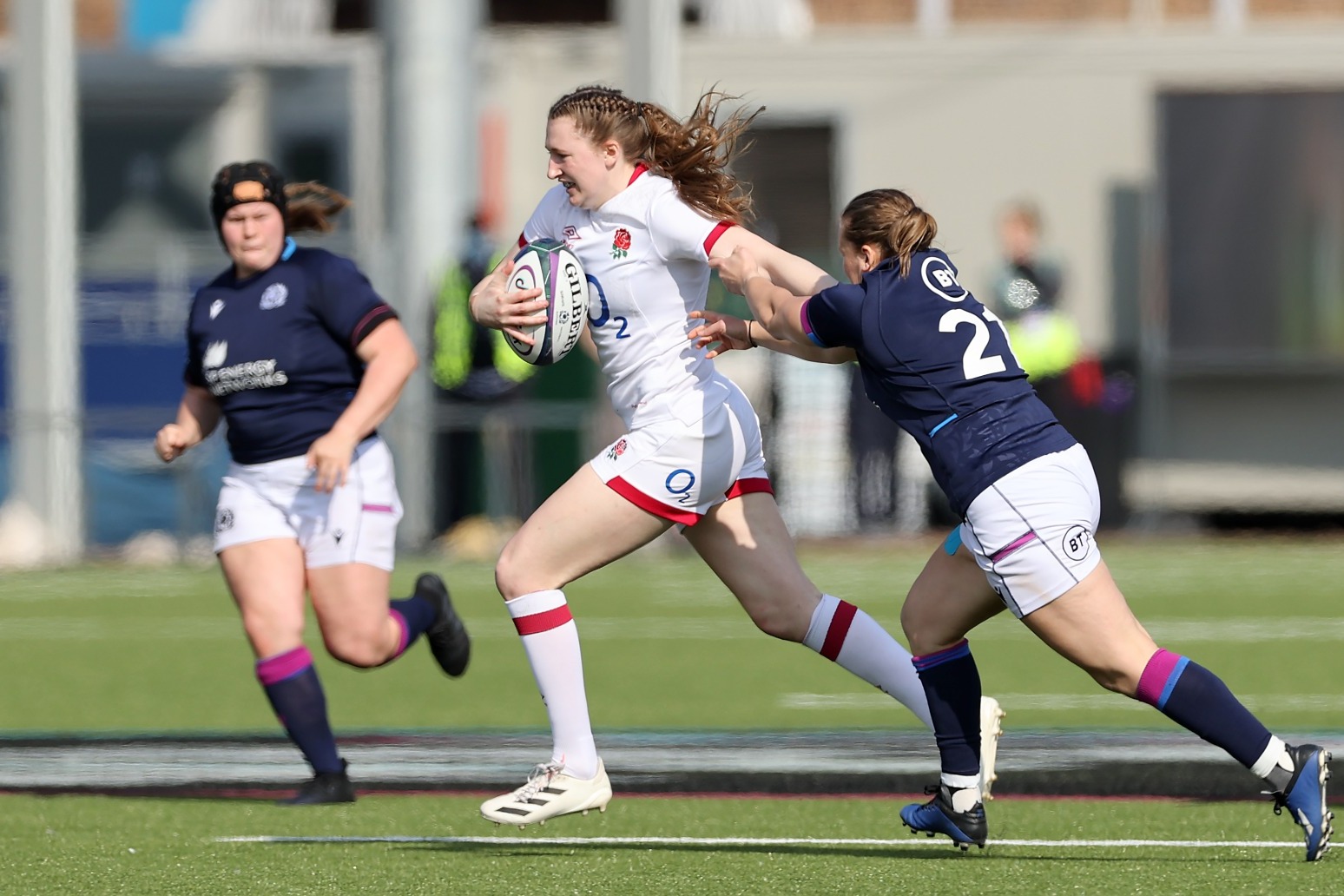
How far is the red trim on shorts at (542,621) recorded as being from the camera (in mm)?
6254

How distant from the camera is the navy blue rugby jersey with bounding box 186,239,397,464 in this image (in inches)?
284

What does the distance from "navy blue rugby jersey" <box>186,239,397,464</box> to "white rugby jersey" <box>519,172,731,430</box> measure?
121cm

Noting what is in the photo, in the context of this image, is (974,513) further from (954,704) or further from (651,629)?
(651,629)

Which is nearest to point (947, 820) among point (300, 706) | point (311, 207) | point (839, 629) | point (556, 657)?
point (839, 629)

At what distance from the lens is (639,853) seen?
6.05m

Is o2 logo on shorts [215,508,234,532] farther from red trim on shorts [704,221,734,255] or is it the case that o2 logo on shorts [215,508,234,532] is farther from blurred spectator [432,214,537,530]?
blurred spectator [432,214,537,530]

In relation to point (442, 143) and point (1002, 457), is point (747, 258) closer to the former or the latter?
point (1002, 457)

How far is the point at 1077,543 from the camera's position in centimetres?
558

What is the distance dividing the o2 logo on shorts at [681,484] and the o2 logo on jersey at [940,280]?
86 cm

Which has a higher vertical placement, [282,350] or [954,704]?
[282,350]

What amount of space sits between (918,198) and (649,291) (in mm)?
12801

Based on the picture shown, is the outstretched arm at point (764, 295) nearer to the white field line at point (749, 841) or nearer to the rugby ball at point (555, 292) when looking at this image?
the rugby ball at point (555, 292)

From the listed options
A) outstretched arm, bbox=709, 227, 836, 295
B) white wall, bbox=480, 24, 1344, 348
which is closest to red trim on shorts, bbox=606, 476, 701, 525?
outstretched arm, bbox=709, 227, 836, 295

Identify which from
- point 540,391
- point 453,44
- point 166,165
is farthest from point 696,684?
point 166,165
